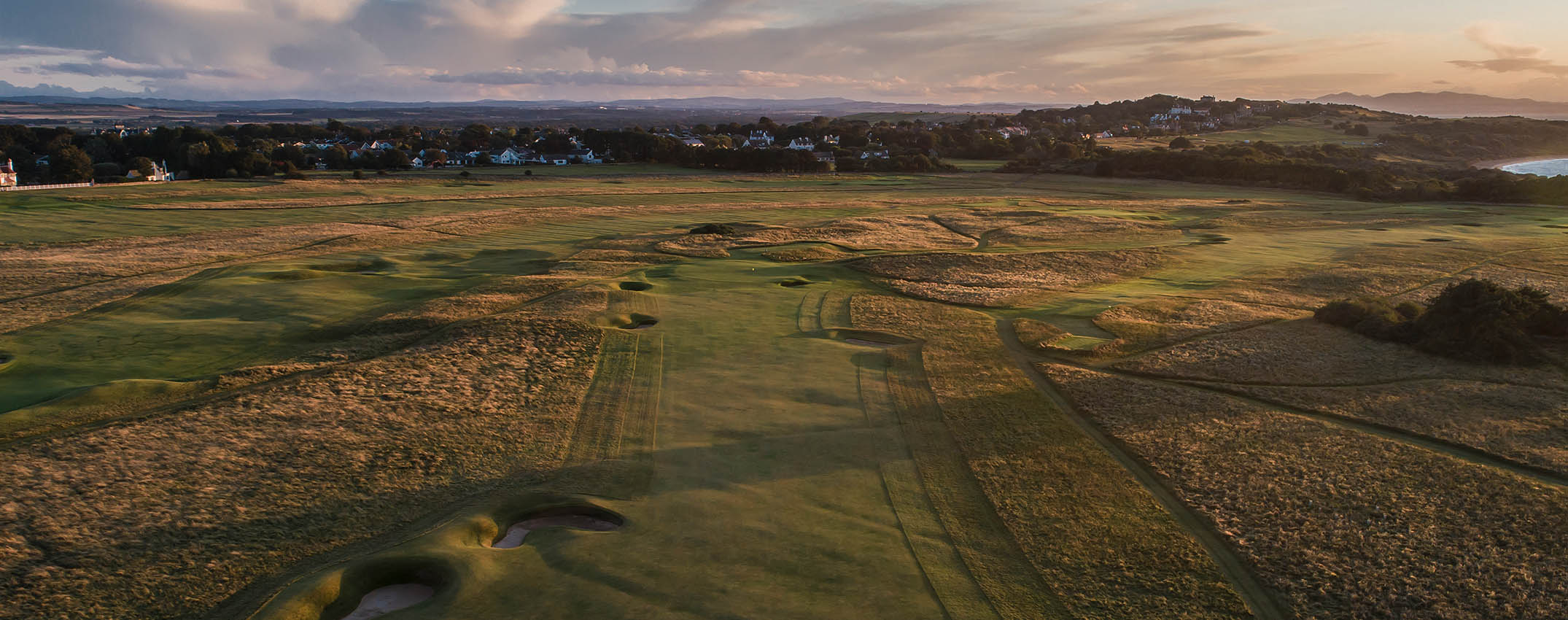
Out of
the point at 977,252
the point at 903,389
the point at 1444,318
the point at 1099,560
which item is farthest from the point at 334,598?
the point at 977,252

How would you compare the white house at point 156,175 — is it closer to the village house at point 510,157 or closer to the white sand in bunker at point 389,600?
the village house at point 510,157

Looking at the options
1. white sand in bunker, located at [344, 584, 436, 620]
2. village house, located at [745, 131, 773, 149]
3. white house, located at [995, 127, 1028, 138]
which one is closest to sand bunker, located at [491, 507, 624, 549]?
→ white sand in bunker, located at [344, 584, 436, 620]

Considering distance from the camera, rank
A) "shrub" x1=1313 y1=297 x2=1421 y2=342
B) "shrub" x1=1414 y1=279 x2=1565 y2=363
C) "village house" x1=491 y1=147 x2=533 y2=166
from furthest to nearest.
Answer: "village house" x1=491 y1=147 x2=533 y2=166 → "shrub" x1=1313 y1=297 x2=1421 y2=342 → "shrub" x1=1414 y1=279 x2=1565 y2=363

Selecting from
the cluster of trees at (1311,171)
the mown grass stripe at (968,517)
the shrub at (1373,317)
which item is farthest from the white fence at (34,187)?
the cluster of trees at (1311,171)

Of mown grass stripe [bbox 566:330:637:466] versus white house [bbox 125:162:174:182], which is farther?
white house [bbox 125:162:174:182]

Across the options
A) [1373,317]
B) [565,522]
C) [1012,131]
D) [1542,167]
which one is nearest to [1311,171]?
[1542,167]

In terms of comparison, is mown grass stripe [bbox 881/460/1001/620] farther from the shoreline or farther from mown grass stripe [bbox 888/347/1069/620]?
the shoreline
